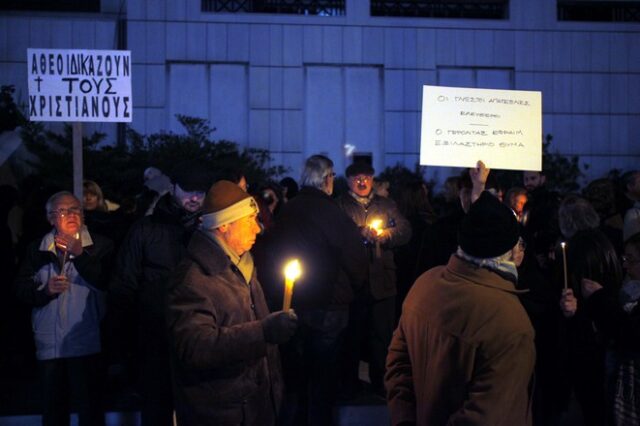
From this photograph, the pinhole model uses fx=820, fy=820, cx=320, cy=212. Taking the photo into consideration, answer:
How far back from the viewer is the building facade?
17.5 metres

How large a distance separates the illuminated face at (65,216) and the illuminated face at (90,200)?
1.99m

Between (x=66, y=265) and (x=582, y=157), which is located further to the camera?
(x=582, y=157)

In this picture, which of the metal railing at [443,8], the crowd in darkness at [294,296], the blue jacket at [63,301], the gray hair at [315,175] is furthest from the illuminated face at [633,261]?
the metal railing at [443,8]

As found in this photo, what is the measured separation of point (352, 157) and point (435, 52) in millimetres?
2961

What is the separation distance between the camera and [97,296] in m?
6.13

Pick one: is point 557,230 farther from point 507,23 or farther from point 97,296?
point 507,23

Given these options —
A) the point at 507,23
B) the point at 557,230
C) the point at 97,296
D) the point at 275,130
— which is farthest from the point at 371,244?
the point at 507,23

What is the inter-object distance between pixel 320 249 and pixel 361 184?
1563 mm

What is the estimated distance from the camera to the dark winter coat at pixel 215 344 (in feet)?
13.2

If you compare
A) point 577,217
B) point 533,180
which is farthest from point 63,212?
point 533,180

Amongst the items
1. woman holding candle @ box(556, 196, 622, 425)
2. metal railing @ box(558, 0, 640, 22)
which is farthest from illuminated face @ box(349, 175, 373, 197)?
metal railing @ box(558, 0, 640, 22)

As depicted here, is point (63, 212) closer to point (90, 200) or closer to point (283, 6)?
point (90, 200)

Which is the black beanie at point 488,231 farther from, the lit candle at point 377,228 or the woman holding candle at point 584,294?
the lit candle at point 377,228

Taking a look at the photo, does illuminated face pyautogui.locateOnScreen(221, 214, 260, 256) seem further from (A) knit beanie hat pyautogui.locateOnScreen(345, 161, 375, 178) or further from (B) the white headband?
(A) knit beanie hat pyautogui.locateOnScreen(345, 161, 375, 178)
